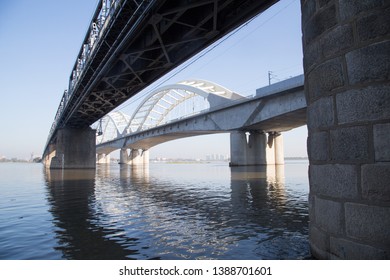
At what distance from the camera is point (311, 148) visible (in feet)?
17.5

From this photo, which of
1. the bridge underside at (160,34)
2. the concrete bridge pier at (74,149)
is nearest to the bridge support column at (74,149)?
the concrete bridge pier at (74,149)

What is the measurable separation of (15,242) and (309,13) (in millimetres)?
8076

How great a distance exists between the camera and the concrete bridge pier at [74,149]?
57.4 meters

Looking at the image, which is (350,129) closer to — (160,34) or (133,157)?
(160,34)

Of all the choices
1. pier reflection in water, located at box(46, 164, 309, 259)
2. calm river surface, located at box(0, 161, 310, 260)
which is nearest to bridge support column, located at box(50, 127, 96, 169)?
calm river surface, located at box(0, 161, 310, 260)

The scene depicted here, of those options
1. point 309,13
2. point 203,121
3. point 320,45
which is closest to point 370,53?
point 320,45

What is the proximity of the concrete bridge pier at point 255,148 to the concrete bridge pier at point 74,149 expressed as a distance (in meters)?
27.7

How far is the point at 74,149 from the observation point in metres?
58.6

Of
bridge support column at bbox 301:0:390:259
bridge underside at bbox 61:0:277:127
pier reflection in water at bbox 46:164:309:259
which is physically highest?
bridge underside at bbox 61:0:277:127

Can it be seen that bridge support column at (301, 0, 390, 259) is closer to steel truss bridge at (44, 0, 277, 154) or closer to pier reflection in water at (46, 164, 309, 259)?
pier reflection in water at (46, 164, 309, 259)

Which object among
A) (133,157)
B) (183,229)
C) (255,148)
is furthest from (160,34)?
(133,157)

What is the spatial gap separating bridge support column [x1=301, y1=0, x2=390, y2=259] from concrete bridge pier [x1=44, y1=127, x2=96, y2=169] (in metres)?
58.0

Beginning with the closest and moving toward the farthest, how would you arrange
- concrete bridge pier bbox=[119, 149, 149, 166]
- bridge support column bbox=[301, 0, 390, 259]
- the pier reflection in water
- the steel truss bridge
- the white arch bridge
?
bridge support column bbox=[301, 0, 390, 259]
the pier reflection in water
the steel truss bridge
the white arch bridge
concrete bridge pier bbox=[119, 149, 149, 166]

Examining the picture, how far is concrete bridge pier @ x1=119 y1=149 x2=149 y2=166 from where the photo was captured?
387ft
